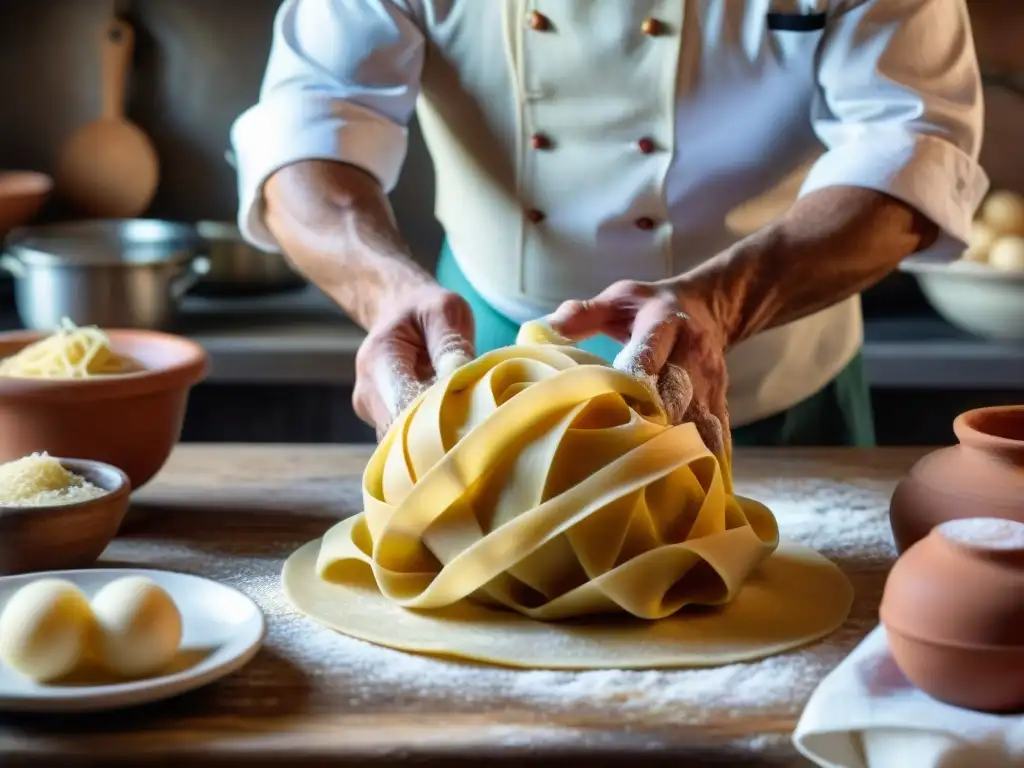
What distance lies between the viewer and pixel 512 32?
5.55 feet

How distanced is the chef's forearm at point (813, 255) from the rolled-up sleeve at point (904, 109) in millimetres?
27

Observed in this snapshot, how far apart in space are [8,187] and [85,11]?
46cm

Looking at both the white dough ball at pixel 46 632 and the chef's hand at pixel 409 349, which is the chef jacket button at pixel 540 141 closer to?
the chef's hand at pixel 409 349

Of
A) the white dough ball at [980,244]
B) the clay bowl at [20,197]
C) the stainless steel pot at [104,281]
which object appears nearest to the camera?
the stainless steel pot at [104,281]

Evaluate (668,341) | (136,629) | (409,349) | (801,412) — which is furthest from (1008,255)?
(136,629)

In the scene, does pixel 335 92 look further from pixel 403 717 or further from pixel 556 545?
pixel 403 717

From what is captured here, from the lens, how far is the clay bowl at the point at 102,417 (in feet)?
4.30

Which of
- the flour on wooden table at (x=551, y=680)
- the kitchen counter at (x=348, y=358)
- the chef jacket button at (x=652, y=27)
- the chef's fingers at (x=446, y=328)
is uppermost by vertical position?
the chef jacket button at (x=652, y=27)

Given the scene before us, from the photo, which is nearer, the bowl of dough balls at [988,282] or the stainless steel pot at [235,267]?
the bowl of dough balls at [988,282]

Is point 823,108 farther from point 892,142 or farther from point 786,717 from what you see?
point 786,717

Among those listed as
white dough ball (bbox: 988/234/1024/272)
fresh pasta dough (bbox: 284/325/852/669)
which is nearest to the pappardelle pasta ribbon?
fresh pasta dough (bbox: 284/325/852/669)

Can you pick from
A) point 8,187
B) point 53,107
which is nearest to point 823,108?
point 8,187

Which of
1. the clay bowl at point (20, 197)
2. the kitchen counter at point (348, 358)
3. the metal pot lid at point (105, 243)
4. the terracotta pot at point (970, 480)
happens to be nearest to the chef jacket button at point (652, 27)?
the terracotta pot at point (970, 480)

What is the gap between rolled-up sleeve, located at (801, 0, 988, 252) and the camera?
1.58 m
